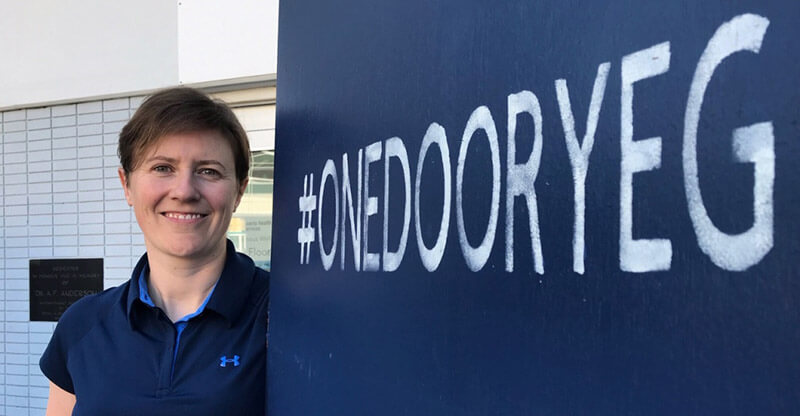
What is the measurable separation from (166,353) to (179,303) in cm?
12

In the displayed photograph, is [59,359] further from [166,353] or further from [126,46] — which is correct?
[126,46]

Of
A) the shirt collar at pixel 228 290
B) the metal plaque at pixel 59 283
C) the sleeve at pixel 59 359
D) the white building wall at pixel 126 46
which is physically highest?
the white building wall at pixel 126 46

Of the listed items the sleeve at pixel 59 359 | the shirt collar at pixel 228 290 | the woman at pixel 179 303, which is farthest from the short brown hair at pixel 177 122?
the sleeve at pixel 59 359

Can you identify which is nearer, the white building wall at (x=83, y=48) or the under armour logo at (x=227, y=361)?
the under armour logo at (x=227, y=361)

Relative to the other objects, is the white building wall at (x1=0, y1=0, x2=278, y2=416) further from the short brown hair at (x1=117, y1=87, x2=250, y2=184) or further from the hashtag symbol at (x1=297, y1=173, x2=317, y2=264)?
the hashtag symbol at (x1=297, y1=173, x2=317, y2=264)

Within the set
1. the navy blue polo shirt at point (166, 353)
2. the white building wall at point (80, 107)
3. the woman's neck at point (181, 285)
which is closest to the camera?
the navy blue polo shirt at point (166, 353)

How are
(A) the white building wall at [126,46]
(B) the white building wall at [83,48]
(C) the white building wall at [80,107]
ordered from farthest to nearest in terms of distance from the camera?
(B) the white building wall at [83,48] < (C) the white building wall at [80,107] < (A) the white building wall at [126,46]

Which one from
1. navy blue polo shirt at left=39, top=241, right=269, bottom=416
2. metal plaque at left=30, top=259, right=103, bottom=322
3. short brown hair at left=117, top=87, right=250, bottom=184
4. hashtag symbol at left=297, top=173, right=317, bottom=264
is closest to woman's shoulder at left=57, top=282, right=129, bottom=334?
navy blue polo shirt at left=39, top=241, right=269, bottom=416

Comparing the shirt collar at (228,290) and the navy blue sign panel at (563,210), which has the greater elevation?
the navy blue sign panel at (563,210)

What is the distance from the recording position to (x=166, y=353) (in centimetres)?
157

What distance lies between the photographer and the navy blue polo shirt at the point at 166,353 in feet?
4.99

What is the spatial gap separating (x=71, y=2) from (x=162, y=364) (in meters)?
3.75

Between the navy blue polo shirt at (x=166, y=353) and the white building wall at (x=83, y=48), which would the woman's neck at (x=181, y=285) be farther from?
the white building wall at (x=83, y=48)

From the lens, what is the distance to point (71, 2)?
467cm
